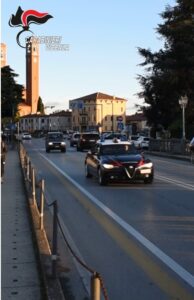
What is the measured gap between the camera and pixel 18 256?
826cm

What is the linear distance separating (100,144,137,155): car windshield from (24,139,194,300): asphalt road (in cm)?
213

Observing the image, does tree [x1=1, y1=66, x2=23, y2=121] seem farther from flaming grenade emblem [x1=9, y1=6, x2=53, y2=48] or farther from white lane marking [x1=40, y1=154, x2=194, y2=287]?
white lane marking [x1=40, y1=154, x2=194, y2=287]

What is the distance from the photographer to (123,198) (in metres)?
15.6

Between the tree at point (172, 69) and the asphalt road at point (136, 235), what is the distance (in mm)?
37659

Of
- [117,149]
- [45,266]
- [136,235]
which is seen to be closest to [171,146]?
[117,149]

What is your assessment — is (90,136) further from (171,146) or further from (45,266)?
(45,266)

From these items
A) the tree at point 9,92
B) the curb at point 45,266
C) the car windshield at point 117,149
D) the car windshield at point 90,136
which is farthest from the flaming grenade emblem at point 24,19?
the tree at point 9,92

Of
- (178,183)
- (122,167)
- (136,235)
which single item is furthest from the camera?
(178,183)

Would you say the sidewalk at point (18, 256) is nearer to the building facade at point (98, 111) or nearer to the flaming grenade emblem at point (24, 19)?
the flaming grenade emblem at point (24, 19)

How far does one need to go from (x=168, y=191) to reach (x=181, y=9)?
42.6 metres

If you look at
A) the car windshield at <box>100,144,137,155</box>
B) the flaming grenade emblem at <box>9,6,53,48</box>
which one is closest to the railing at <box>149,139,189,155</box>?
the flaming grenade emblem at <box>9,6,53,48</box>

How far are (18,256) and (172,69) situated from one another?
161 ft

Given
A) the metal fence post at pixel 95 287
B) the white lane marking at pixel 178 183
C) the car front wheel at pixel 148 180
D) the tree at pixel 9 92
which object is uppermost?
the tree at pixel 9 92

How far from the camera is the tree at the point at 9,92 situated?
65794mm
